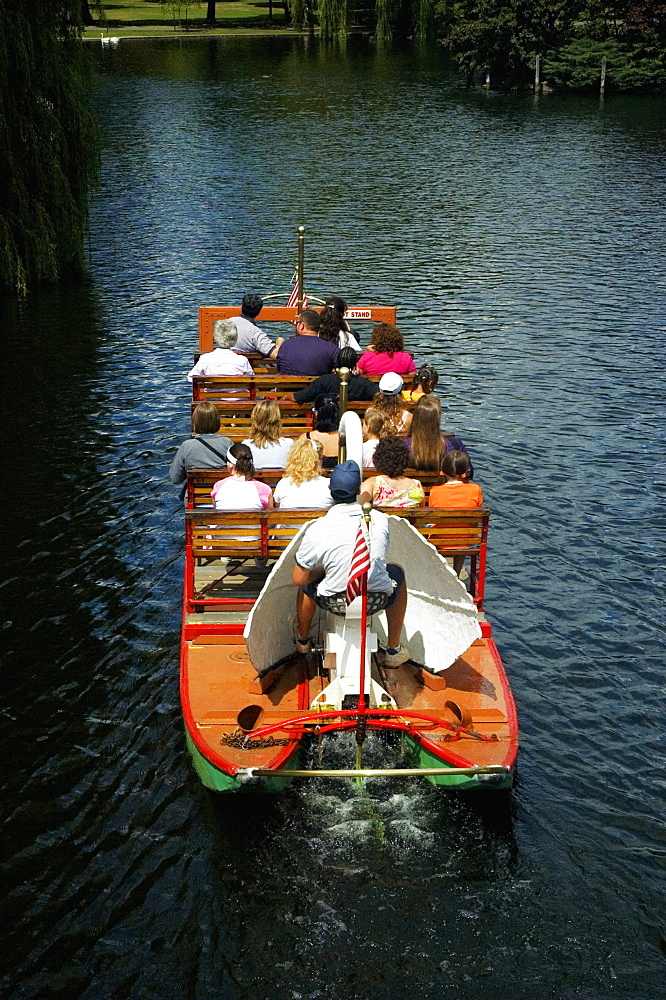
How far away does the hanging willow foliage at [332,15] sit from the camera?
78.4 metres

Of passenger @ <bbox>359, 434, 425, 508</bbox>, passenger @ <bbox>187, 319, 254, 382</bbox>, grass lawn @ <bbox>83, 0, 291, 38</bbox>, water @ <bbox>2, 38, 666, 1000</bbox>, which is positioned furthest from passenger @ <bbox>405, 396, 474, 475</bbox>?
grass lawn @ <bbox>83, 0, 291, 38</bbox>

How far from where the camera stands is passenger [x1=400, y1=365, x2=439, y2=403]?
46.8 ft

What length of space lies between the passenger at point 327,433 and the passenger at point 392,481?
192 cm

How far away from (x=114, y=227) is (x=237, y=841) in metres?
25.5

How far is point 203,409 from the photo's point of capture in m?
12.7

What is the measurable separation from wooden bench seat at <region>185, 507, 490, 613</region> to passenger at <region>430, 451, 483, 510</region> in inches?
12.7

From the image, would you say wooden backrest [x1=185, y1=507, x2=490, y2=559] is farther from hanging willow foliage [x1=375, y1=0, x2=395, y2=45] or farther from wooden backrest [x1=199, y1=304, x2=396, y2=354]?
hanging willow foliage [x1=375, y1=0, x2=395, y2=45]

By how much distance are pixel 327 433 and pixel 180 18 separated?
92569mm

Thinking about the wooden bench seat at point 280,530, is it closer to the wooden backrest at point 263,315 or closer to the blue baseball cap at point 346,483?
the blue baseball cap at point 346,483

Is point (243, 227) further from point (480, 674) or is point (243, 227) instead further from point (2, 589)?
point (480, 674)

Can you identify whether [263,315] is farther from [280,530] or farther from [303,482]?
[280,530]

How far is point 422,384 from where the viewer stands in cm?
1437

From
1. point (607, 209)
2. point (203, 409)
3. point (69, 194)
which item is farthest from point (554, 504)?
point (607, 209)

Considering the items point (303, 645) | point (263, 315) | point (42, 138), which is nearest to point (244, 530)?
point (303, 645)
